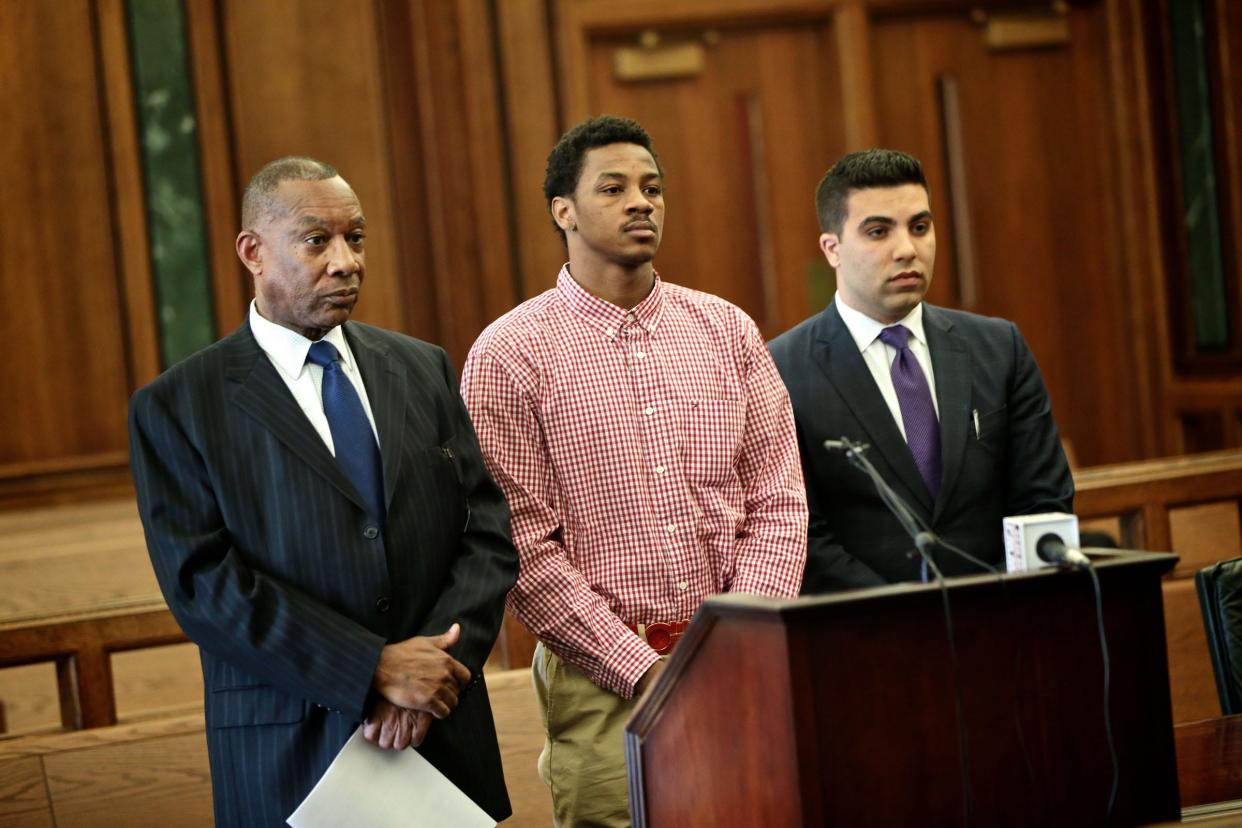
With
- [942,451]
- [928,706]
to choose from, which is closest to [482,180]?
[942,451]

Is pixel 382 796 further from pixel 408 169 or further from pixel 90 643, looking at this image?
pixel 408 169

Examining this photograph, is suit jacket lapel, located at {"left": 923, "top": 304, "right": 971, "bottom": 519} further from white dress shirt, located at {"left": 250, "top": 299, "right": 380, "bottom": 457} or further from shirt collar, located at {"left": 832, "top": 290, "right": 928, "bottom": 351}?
white dress shirt, located at {"left": 250, "top": 299, "right": 380, "bottom": 457}

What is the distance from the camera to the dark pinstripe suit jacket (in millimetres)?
1916

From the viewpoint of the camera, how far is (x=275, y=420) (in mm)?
2023

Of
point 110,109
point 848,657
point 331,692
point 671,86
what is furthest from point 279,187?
point 671,86

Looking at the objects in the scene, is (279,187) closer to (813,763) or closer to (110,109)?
(813,763)

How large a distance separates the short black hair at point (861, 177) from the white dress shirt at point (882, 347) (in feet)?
0.59

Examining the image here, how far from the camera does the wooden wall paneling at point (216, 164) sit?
461cm

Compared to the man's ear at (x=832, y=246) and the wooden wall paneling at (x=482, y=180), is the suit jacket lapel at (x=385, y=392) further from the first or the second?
the wooden wall paneling at (x=482, y=180)

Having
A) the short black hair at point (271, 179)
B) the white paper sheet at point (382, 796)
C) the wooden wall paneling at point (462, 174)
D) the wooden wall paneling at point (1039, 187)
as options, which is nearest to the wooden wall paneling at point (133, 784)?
the white paper sheet at point (382, 796)

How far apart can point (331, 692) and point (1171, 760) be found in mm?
1068

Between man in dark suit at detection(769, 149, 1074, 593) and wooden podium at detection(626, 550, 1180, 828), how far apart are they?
722 millimetres

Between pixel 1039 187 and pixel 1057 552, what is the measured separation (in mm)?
4320

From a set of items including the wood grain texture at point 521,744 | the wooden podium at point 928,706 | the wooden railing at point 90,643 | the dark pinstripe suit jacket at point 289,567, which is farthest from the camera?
the wood grain texture at point 521,744
